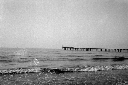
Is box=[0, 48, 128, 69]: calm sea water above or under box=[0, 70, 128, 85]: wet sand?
under

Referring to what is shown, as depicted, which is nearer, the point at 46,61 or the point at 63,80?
the point at 63,80

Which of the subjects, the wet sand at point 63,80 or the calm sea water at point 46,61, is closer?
the wet sand at point 63,80

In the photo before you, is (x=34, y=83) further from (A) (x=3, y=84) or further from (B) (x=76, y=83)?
(B) (x=76, y=83)

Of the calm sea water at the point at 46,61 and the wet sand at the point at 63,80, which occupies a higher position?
the wet sand at the point at 63,80

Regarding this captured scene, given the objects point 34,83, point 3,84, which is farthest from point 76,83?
point 3,84

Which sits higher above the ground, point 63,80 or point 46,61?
point 63,80

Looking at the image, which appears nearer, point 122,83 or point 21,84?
point 21,84

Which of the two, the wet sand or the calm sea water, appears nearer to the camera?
the wet sand

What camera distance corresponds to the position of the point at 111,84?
26.4ft

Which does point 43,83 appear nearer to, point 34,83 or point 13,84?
point 34,83

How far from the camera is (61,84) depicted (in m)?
7.87

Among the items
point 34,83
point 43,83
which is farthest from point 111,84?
point 34,83

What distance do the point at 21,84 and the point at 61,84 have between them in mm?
2667

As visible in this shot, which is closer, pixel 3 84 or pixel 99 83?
pixel 3 84
